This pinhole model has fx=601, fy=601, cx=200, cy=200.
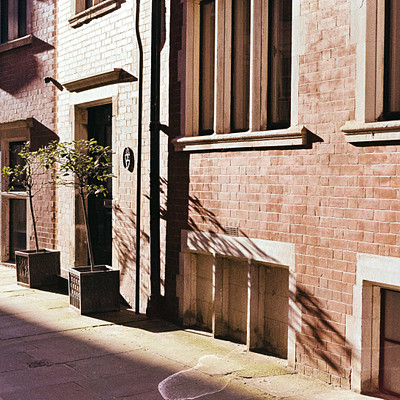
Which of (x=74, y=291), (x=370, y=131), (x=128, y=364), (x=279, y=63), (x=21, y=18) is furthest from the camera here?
(x=21, y=18)

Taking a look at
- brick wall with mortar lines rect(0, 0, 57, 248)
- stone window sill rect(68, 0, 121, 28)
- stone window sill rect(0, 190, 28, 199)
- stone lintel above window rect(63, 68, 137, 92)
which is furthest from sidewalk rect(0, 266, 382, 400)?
stone window sill rect(68, 0, 121, 28)

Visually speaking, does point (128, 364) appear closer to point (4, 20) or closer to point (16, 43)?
point (16, 43)

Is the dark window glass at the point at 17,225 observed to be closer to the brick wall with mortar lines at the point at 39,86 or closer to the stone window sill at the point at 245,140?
the brick wall with mortar lines at the point at 39,86

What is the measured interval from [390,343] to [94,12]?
757cm

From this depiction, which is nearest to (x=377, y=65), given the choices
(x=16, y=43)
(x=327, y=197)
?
(x=327, y=197)

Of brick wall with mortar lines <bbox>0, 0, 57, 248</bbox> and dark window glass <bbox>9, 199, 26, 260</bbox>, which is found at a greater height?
brick wall with mortar lines <bbox>0, 0, 57, 248</bbox>

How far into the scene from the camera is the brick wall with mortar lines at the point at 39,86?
1205 centimetres

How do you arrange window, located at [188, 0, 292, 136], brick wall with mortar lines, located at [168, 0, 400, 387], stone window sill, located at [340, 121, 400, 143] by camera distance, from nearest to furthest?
stone window sill, located at [340, 121, 400, 143] < brick wall with mortar lines, located at [168, 0, 400, 387] < window, located at [188, 0, 292, 136]

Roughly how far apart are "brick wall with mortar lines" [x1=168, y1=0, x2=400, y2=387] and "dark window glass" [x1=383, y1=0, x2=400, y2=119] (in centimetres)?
32

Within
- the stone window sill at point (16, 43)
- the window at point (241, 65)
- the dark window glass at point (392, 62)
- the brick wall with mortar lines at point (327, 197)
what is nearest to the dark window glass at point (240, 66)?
the window at point (241, 65)

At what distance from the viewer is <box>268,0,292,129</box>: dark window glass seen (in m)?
6.97

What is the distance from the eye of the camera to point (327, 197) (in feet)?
20.4

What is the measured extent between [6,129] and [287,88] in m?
8.51

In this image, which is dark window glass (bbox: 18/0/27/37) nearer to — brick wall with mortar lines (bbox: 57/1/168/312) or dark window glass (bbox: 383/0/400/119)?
brick wall with mortar lines (bbox: 57/1/168/312)
